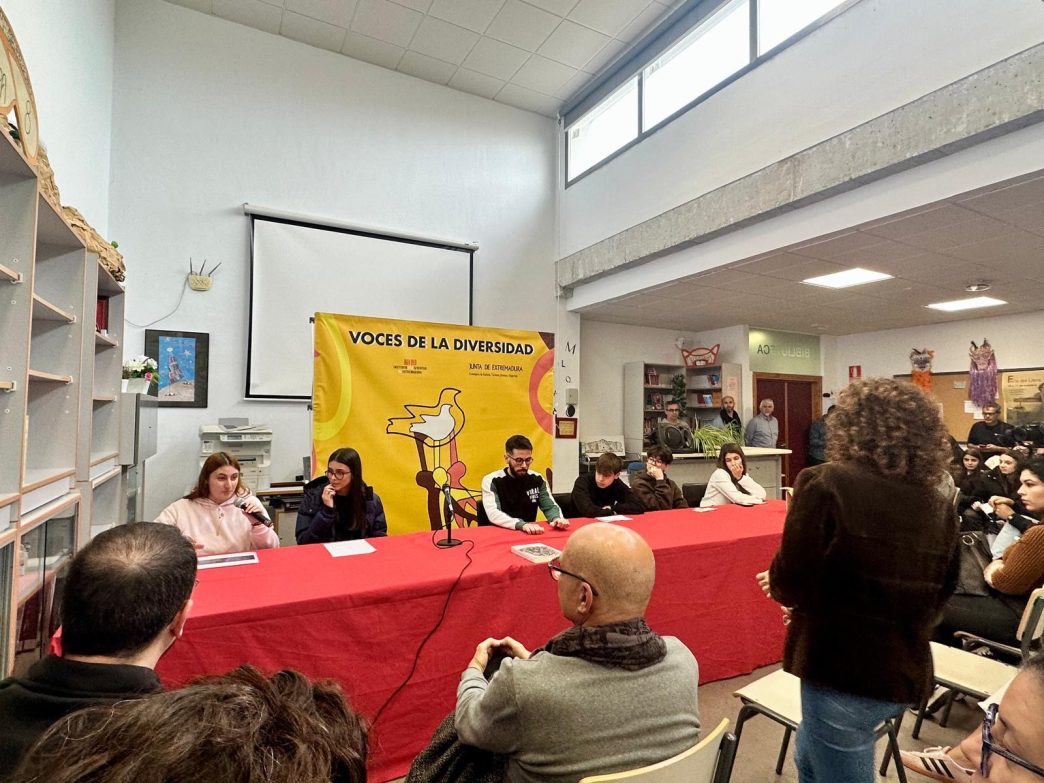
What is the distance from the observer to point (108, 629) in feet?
2.89

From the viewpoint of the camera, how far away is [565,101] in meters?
6.03

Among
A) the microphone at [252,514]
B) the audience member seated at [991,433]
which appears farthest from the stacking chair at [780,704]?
the audience member seated at [991,433]

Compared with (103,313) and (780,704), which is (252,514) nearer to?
(103,313)

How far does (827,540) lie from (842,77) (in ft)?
11.9

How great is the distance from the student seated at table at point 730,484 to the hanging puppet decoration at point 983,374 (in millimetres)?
4709

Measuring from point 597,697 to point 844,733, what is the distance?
77cm

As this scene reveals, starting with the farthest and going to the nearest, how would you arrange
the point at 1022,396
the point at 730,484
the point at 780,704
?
1. the point at 1022,396
2. the point at 730,484
3. the point at 780,704

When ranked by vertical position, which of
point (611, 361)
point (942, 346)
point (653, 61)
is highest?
point (653, 61)

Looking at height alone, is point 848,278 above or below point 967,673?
above

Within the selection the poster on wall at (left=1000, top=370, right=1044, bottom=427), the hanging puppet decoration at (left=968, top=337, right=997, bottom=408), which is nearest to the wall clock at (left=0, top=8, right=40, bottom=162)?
the poster on wall at (left=1000, top=370, right=1044, bottom=427)

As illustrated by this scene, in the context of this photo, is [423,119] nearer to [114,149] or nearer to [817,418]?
[114,149]

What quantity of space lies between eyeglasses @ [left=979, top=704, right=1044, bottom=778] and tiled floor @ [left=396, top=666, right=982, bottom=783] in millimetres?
1543

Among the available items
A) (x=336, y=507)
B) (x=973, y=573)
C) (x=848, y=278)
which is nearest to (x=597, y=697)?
(x=336, y=507)

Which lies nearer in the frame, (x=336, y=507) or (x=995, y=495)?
(x=336, y=507)
